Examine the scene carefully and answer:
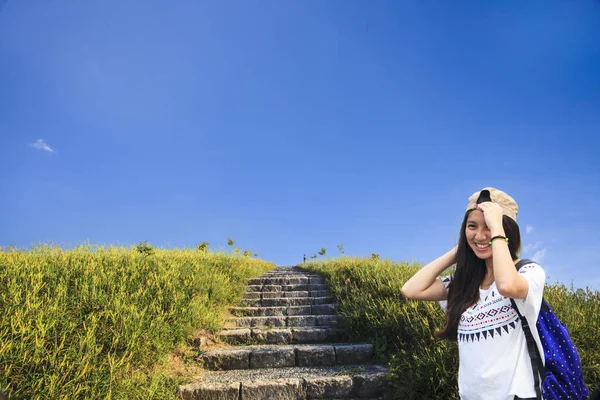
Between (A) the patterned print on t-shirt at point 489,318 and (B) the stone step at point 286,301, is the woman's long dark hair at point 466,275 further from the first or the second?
(B) the stone step at point 286,301

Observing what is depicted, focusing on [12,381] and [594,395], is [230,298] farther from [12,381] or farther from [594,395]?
[594,395]

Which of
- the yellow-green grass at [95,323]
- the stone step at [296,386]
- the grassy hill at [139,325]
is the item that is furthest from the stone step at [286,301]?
the stone step at [296,386]

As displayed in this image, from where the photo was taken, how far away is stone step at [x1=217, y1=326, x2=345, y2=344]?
6.48 metres

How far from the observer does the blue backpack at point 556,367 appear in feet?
6.14

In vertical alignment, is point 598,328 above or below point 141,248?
below

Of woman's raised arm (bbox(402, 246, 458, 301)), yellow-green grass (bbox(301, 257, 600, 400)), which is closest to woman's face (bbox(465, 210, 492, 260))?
woman's raised arm (bbox(402, 246, 458, 301))

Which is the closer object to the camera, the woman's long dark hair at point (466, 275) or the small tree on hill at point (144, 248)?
the woman's long dark hair at point (466, 275)

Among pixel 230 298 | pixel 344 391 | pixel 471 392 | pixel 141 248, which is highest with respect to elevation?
pixel 141 248

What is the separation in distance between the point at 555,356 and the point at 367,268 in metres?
6.72

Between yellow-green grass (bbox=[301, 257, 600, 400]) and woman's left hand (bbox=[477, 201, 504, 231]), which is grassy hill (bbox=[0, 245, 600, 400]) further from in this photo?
woman's left hand (bbox=[477, 201, 504, 231])

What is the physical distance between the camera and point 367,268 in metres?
8.56

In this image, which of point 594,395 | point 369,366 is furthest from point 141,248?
point 594,395

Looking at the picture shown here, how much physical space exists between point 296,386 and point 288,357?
39.7 inches

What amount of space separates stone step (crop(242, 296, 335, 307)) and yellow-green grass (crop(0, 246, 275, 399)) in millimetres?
1564
